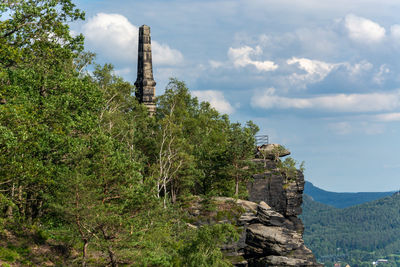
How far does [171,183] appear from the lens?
59062 mm

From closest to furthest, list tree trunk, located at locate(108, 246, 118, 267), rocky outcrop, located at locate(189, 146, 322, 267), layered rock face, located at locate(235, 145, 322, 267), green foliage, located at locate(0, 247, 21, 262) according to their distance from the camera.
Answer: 1. green foliage, located at locate(0, 247, 21, 262)
2. tree trunk, located at locate(108, 246, 118, 267)
3. rocky outcrop, located at locate(189, 146, 322, 267)
4. layered rock face, located at locate(235, 145, 322, 267)

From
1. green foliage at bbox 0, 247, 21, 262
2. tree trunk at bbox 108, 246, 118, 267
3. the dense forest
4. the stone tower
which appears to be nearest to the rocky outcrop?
the dense forest

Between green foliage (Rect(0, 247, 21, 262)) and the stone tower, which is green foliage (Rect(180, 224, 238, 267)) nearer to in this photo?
green foliage (Rect(0, 247, 21, 262))

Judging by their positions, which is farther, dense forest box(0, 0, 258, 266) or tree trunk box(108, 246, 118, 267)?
tree trunk box(108, 246, 118, 267)

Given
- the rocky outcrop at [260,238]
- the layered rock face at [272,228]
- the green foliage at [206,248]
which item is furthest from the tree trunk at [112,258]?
the layered rock face at [272,228]

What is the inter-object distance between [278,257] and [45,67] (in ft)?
96.9

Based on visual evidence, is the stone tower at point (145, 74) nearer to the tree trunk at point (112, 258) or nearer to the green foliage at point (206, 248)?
the tree trunk at point (112, 258)

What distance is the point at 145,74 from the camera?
7819 cm

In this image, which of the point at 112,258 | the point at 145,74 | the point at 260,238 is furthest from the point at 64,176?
the point at 145,74

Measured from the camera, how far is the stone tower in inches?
3024

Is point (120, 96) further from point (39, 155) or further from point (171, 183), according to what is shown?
point (39, 155)

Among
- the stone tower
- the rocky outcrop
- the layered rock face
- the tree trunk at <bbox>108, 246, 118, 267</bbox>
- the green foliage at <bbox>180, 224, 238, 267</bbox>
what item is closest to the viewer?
the green foliage at <bbox>180, 224, 238, 267</bbox>

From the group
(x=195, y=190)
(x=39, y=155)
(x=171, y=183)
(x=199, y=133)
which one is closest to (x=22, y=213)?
(x=39, y=155)

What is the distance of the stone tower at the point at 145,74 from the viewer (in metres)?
76.8
